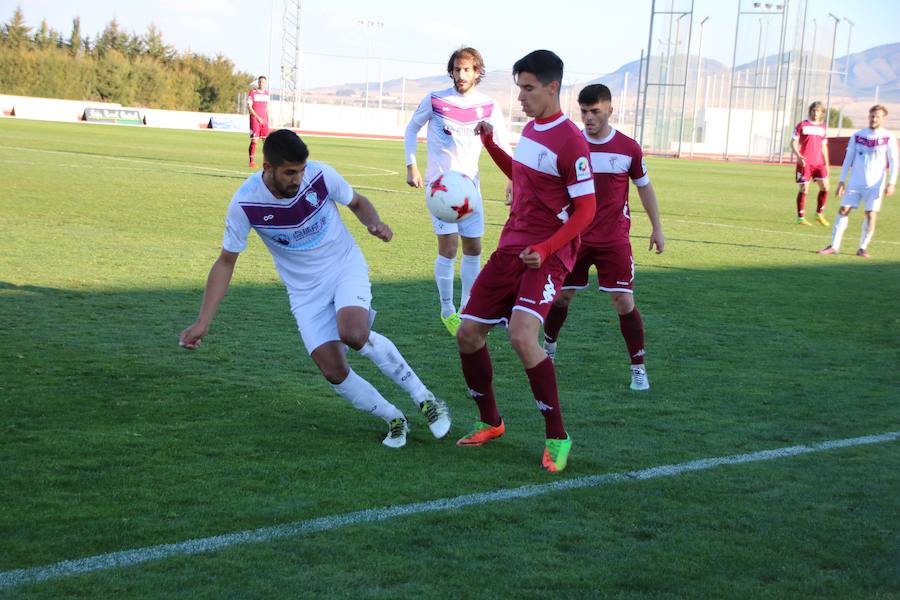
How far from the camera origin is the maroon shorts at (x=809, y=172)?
61.6 feet

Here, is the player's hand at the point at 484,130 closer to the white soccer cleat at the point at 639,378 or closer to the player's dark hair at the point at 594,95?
the player's dark hair at the point at 594,95

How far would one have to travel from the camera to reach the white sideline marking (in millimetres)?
3455

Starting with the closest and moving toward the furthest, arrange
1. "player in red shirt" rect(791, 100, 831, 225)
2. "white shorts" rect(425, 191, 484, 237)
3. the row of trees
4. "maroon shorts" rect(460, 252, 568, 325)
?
"maroon shorts" rect(460, 252, 568, 325), "white shorts" rect(425, 191, 484, 237), "player in red shirt" rect(791, 100, 831, 225), the row of trees

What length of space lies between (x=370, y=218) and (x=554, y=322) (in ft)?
7.22

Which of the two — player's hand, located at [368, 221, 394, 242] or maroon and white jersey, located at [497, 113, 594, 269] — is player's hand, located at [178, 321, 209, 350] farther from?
maroon and white jersey, located at [497, 113, 594, 269]

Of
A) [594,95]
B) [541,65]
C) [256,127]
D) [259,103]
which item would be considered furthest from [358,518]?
[259,103]

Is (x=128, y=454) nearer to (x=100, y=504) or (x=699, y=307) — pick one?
(x=100, y=504)

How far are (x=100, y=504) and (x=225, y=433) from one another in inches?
42.9

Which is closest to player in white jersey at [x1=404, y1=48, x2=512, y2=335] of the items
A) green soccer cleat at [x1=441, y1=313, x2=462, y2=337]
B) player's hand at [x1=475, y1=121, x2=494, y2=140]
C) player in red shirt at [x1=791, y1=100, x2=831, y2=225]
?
green soccer cleat at [x1=441, y1=313, x2=462, y2=337]

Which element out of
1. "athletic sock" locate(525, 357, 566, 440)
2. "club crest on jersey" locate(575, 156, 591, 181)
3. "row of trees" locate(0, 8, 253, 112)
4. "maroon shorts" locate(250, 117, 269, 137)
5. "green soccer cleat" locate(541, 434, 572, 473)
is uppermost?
"row of trees" locate(0, 8, 253, 112)

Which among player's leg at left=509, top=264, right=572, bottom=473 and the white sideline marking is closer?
the white sideline marking

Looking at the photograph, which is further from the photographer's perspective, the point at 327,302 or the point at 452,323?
the point at 452,323

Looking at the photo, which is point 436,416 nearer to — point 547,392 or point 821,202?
point 547,392

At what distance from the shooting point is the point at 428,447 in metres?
5.09
